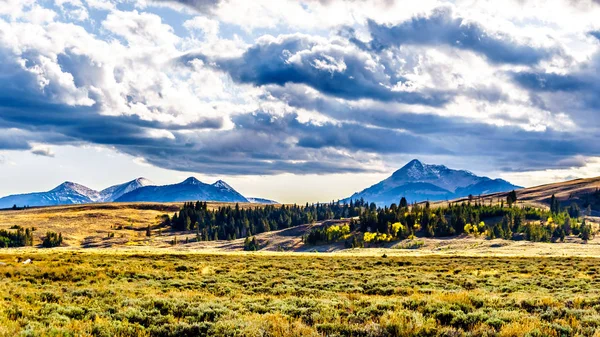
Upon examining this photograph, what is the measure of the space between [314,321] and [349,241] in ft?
480

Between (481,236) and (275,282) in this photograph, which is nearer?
(275,282)

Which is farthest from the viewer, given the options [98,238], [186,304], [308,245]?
Result: [98,238]

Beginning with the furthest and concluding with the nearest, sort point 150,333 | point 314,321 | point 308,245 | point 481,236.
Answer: point 308,245
point 481,236
point 314,321
point 150,333

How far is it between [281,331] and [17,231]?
195 m

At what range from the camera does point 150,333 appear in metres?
13.8

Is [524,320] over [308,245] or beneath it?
over

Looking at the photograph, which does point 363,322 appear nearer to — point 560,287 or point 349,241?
point 560,287

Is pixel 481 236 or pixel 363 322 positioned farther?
pixel 481 236

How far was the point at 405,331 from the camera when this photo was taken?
12953 mm

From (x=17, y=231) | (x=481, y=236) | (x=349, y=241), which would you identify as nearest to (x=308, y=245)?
(x=349, y=241)

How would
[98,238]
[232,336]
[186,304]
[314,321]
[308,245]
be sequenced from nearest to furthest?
1. [232,336]
2. [314,321]
3. [186,304]
4. [308,245]
5. [98,238]

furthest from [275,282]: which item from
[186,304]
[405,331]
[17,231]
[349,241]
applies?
[17,231]

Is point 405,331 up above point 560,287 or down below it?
above

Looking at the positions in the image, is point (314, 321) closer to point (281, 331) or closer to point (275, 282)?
point (281, 331)
